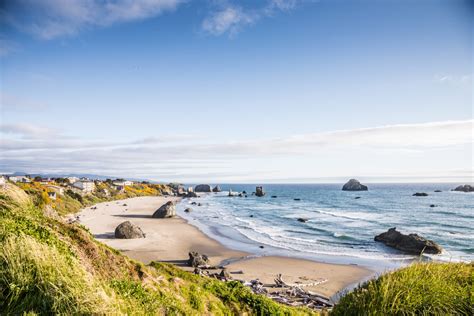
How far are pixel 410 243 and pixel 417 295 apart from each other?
3138 centimetres

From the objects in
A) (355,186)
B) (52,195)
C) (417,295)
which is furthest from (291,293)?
(355,186)

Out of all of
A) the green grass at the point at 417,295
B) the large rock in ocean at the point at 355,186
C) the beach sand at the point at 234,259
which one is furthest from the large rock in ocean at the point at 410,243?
the large rock in ocean at the point at 355,186

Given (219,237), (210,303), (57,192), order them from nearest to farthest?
(210,303), (219,237), (57,192)

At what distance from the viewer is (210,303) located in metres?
9.37

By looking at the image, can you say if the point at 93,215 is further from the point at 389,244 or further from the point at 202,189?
the point at 202,189

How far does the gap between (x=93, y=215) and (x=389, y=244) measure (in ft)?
163

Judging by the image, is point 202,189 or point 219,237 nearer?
point 219,237

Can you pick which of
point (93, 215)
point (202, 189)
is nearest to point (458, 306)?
point (93, 215)

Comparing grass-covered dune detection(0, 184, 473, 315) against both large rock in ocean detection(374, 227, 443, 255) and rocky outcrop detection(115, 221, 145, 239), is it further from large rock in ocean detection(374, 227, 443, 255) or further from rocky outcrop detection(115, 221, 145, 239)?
large rock in ocean detection(374, 227, 443, 255)

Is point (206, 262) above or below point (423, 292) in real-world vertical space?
below

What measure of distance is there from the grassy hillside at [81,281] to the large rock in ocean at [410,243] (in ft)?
92.1

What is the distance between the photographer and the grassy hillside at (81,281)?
601cm

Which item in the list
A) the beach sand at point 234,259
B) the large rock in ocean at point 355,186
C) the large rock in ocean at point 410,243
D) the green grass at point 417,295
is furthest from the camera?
the large rock in ocean at point 355,186

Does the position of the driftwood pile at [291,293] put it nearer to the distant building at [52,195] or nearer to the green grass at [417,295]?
the green grass at [417,295]
